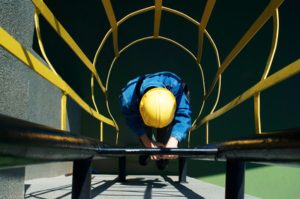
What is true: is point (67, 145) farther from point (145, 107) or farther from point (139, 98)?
point (139, 98)

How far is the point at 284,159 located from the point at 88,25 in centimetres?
525

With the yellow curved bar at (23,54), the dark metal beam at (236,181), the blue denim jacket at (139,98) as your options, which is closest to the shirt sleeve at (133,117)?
the blue denim jacket at (139,98)

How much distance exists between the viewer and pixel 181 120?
299 centimetres

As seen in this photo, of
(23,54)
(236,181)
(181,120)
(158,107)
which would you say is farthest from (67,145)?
(181,120)

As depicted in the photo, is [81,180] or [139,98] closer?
[81,180]

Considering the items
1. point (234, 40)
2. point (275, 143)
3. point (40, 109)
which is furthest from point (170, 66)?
point (275, 143)

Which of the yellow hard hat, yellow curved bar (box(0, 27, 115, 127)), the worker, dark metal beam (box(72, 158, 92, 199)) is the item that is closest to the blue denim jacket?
the worker

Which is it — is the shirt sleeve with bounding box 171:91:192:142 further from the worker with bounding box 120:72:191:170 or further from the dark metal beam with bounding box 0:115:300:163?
the dark metal beam with bounding box 0:115:300:163

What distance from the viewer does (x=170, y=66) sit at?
233 inches

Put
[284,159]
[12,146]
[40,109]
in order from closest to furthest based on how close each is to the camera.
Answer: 1. [12,146]
2. [284,159]
3. [40,109]

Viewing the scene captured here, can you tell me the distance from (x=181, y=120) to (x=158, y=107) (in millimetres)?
567

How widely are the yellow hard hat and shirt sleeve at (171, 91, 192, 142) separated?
16.5 inches

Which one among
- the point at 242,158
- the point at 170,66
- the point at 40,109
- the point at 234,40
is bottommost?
the point at 242,158

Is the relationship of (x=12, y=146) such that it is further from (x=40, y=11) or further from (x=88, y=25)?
(x=88, y=25)
